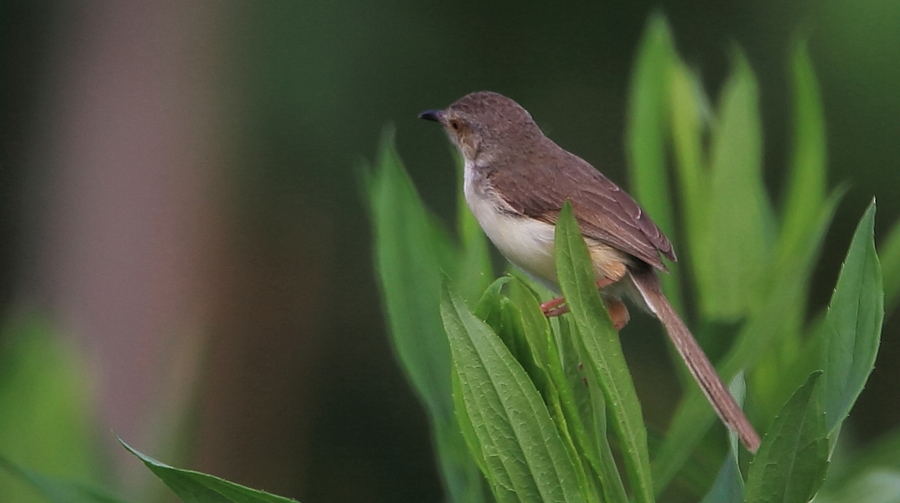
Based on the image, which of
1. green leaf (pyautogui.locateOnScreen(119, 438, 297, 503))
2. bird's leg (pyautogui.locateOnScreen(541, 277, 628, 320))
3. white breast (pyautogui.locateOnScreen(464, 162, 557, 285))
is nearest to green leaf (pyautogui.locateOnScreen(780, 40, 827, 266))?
bird's leg (pyautogui.locateOnScreen(541, 277, 628, 320))

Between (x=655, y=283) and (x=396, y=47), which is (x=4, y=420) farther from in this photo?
(x=396, y=47)

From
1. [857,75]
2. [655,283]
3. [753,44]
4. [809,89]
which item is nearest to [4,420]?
[655,283]

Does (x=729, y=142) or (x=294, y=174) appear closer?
(x=729, y=142)

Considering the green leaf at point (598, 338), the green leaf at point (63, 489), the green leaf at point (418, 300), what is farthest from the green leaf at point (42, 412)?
the green leaf at point (598, 338)

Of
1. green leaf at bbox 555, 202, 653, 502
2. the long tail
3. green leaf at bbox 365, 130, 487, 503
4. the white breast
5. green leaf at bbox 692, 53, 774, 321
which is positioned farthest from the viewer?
the white breast

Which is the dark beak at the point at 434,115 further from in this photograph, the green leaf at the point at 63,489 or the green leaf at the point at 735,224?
the green leaf at the point at 63,489

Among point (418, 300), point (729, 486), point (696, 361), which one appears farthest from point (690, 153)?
point (729, 486)

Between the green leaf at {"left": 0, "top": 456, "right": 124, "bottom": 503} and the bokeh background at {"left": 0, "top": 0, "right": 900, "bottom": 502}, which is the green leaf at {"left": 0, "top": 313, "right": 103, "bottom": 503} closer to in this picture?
the green leaf at {"left": 0, "top": 456, "right": 124, "bottom": 503}

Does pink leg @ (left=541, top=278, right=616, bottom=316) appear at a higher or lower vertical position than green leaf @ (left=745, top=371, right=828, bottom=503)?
higher
